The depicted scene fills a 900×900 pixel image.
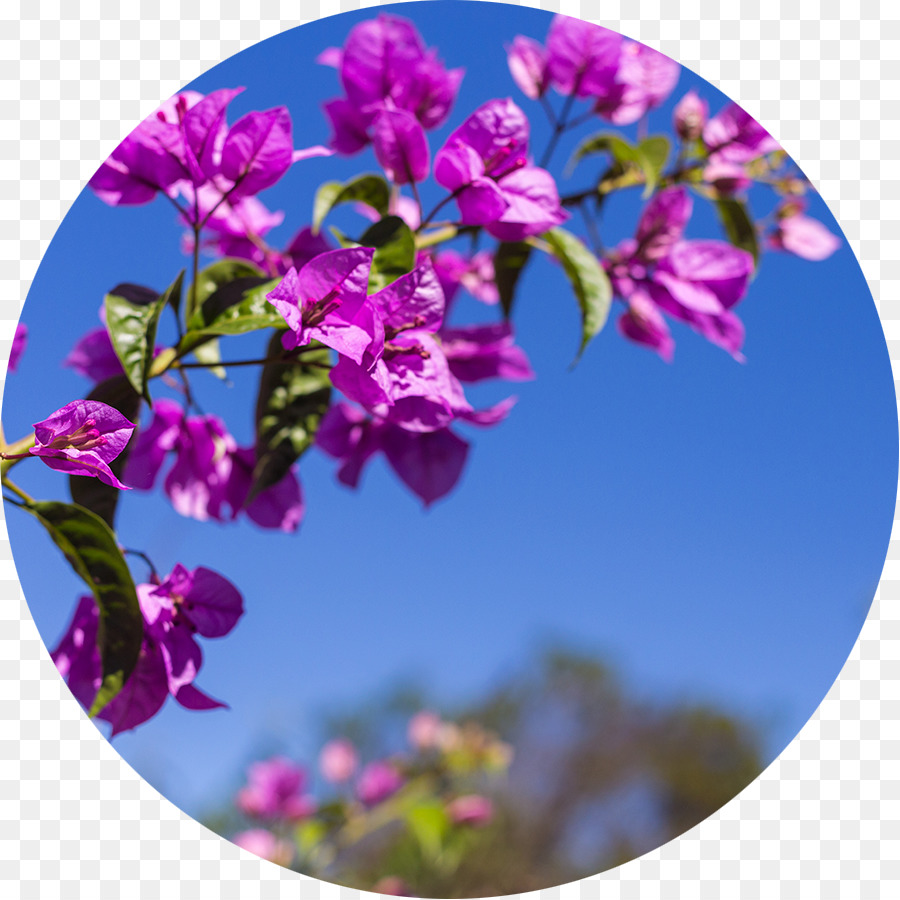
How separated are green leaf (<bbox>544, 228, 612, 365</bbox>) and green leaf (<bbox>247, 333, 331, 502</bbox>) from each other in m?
0.18

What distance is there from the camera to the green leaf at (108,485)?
46 cm

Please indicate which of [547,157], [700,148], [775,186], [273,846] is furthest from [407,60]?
[273,846]

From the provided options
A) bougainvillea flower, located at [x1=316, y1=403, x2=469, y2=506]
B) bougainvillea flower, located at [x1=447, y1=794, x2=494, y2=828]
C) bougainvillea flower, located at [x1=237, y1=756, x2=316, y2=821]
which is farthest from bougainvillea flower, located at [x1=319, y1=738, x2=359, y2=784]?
bougainvillea flower, located at [x1=316, y1=403, x2=469, y2=506]

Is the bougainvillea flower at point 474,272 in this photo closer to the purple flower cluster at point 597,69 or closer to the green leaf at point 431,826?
the purple flower cluster at point 597,69

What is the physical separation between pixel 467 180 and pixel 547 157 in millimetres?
102

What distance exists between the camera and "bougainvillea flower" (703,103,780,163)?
705 mm

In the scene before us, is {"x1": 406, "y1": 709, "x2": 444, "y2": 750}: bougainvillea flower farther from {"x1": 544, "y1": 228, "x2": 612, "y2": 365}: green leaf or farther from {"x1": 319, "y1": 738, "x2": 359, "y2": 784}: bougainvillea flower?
{"x1": 544, "y1": 228, "x2": 612, "y2": 365}: green leaf

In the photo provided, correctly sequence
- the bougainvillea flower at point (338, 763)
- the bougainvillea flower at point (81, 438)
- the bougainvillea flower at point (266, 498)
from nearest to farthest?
1. the bougainvillea flower at point (81, 438)
2. the bougainvillea flower at point (266, 498)
3. the bougainvillea flower at point (338, 763)

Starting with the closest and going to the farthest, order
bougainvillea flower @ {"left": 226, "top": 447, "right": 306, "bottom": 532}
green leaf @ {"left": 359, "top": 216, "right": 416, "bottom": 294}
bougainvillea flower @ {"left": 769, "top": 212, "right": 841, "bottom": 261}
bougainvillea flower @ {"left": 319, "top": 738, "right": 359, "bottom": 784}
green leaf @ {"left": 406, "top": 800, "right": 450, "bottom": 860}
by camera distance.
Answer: green leaf @ {"left": 359, "top": 216, "right": 416, "bottom": 294}, bougainvillea flower @ {"left": 226, "top": 447, "right": 306, "bottom": 532}, bougainvillea flower @ {"left": 769, "top": 212, "right": 841, "bottom": 261}, green leaf @ {"left": 406, "top": 800, "right": 450, "bottom": 860}, bougainvillea flower @ {"left": 319, "top": 738, "right": 359, "bottom": 784}

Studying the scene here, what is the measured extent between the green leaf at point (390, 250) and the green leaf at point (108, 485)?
0.15 m

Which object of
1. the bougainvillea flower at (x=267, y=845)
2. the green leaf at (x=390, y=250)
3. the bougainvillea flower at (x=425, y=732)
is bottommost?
the bougainvillea flower at (x=267, y=845)

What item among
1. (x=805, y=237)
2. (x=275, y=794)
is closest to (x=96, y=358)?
(x=805, y=237)

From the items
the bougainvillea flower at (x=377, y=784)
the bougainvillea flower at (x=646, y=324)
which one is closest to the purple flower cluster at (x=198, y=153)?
the bougainvillea flower at (x=646, y=324)

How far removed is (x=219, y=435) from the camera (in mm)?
565
